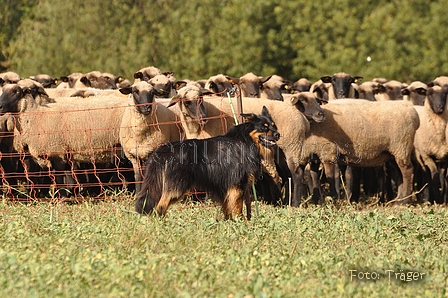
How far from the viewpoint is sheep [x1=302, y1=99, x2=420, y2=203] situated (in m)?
13.9

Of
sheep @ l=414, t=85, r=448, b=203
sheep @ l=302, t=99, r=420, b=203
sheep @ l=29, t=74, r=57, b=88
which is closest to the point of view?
sheep @ l=302, t=99, r=420, b=203

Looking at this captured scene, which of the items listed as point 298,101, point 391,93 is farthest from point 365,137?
point 391,93

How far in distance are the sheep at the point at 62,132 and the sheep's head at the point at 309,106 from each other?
2.80m

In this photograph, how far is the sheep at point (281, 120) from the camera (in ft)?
41.4

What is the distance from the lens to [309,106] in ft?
45.1

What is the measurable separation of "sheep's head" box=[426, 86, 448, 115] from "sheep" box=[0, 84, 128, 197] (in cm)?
574

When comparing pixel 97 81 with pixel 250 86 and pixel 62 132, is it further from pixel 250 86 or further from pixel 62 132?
pixel 62 132

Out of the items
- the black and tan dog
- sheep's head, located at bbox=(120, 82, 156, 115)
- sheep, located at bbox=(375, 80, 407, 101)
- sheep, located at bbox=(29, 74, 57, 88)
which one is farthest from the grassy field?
sheep, located at bbox=(375, 80, 407, 101)

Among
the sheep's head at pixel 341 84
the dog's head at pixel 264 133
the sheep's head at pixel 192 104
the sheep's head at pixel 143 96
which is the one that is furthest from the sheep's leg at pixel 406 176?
the dog's head at pixel 264 133

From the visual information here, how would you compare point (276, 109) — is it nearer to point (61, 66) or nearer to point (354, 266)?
point (354, 266)

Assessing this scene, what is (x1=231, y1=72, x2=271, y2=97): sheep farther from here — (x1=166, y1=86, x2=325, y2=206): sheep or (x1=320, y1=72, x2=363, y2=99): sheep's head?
(x1=166, y1=86, x2=325, y2=206): sheep

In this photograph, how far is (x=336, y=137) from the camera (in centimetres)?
1391

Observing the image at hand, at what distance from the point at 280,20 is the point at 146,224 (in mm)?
25023

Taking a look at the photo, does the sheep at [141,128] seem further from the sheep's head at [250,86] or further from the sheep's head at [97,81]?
the sheep's head at [97,81]
